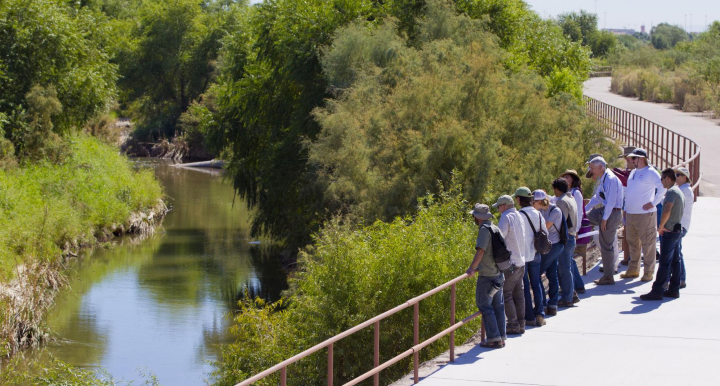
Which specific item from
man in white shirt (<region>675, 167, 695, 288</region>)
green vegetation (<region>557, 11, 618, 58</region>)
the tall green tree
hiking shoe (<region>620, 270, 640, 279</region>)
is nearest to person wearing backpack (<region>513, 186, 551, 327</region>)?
man in white shirt (<region>675, 167, 695, 288</region>)

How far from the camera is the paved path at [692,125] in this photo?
25823mm

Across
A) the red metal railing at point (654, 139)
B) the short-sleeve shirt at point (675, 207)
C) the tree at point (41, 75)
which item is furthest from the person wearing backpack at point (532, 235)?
the tree at point (41, 75)

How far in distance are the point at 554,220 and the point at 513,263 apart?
1182 millimetres

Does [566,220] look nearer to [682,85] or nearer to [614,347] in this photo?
[614,347]

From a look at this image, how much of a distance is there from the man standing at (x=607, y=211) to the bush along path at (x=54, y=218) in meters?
12.3

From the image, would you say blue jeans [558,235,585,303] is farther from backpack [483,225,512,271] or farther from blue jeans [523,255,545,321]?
backpack [483,225,512,271]

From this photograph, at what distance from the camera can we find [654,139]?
34.4 meters

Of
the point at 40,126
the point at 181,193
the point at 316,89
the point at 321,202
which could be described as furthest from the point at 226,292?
the point at 181,193

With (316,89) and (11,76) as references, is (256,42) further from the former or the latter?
(11,76)

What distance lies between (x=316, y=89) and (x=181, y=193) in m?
24.3

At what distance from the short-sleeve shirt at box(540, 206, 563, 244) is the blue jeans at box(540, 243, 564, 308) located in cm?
10

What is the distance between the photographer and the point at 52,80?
1587 inches

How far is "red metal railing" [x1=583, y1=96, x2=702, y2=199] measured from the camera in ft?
83.3

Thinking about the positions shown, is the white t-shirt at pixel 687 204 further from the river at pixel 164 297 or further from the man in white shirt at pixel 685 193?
the river at pixel 164 297
